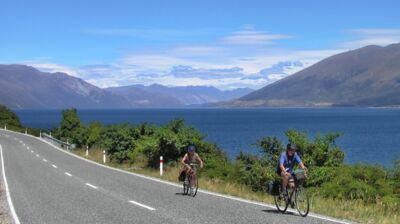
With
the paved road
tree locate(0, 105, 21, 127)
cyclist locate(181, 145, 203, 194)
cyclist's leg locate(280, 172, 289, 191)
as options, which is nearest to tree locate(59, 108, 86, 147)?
tree locate(0, 105, 21, 127)

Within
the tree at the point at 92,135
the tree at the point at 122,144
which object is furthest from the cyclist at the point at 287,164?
the tree at the point at 92,135

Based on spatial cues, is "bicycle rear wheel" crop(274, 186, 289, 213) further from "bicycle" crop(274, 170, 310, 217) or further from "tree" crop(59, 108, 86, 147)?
"tree" crop(59, 108, 86, 147)

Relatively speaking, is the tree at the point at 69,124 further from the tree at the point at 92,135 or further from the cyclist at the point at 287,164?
the cyclist at the point at 287,164

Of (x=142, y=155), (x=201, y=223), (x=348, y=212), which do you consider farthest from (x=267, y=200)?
(x=142, y=155)

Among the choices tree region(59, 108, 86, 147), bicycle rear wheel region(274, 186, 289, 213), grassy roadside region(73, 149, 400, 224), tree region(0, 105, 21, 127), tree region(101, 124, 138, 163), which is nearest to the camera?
grassy roadside region(73, 149, 400, 224)

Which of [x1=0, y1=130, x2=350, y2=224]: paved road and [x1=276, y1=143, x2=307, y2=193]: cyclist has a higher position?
[x1=276, y1=143, x2=307, y2=193]: cyclist

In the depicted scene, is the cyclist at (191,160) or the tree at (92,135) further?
the tree at (92,135)

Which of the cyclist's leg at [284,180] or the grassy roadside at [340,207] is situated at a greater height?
the cyclist's leg at [284,180]

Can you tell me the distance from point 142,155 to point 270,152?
46.9 feet

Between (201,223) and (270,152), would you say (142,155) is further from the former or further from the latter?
Result: (201,223)

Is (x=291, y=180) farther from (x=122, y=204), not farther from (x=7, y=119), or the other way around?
(x=7, y=119)

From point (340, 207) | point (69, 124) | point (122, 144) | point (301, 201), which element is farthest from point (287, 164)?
point (69, 124)

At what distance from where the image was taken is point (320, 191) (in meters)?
A: 19.8

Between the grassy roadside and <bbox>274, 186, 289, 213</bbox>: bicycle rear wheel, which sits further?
<bbox>274, 186, 289, 213</bbox>: bicycle rear wheel
